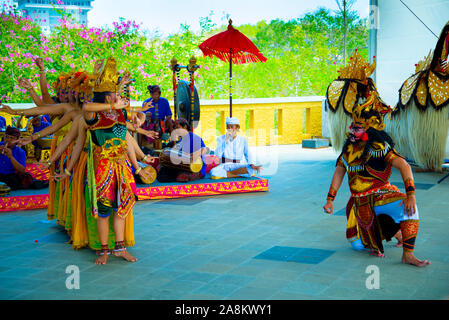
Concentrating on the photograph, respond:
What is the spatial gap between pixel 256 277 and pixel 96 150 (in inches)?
73.8

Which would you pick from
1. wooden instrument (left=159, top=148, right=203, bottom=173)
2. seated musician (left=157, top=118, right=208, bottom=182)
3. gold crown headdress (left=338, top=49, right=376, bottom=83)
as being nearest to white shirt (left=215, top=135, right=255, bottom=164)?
seated musician (left=157, top=118, right=208, bottom=182)

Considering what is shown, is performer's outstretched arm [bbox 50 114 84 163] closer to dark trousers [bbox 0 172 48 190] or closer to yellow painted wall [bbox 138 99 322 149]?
dark trousers [bbox 0 172 48 190]

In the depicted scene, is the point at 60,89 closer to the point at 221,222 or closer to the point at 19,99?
the point at 221,222

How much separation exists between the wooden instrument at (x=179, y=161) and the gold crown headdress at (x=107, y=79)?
3282 millimetres

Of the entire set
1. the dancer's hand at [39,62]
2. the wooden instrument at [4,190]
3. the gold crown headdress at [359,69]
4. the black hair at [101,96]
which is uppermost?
the gold crown headdress at [359,69]

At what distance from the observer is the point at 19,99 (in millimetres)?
18016

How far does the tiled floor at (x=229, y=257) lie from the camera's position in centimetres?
406

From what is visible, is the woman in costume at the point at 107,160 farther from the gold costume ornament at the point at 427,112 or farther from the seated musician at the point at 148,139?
the gold costume ornament at the point at 427,112

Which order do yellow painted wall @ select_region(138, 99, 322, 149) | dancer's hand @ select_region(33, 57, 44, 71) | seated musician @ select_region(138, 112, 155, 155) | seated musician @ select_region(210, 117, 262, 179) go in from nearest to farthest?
1. dancer's hand @ select_region(33, 57, 44, 71)
2. seated musician @ select_region(210, 117, 262, 179)
3. seated musician @ select_region(138, 112, 155, 155)
4. yellow painted wall @ select_region(138, 99, 322, 149)

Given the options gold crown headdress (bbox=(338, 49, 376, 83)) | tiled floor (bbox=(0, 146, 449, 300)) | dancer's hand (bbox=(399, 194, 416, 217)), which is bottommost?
tiled floor (bbox=(0, 146, 449, 300))

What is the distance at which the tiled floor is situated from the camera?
13.3 feet

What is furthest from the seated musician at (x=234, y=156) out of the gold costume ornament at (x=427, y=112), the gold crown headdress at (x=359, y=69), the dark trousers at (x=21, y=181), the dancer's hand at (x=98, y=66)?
the dancer's hand at (x=98, y=66)

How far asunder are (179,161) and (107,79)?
336 centimetres

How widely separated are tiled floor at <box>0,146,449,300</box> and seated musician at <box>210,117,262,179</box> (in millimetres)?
917
